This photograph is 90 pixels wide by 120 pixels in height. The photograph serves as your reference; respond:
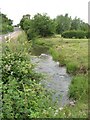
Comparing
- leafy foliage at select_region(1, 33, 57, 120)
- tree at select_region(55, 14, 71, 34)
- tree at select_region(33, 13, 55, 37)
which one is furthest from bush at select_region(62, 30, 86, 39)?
leafy foliage at select_region(1, 33, 57, 120)

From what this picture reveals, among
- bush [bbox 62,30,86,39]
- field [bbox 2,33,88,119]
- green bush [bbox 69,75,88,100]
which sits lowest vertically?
bush [bbox 62,30,86,39]

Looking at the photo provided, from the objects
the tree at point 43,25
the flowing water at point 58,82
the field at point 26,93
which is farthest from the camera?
the tree at point 43,25

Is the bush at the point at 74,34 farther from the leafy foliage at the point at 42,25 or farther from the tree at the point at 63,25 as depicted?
the tree at the point at 63,25

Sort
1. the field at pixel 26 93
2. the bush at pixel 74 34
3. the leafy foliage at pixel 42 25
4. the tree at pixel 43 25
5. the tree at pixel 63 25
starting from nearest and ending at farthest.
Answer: the field at pixel 26 93 < the leafy foliage at pixel 42 25 < the tree at pixel 43 25 < the bush at pixel 74 34 < the tree at pixel 63 25

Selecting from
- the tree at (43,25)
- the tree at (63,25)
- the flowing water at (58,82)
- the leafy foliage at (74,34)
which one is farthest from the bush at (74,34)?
the flowing water at (58,82)

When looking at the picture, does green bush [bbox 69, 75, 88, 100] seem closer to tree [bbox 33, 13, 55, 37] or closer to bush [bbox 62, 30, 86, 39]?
tree [bbox 33, 13, 55, 37]

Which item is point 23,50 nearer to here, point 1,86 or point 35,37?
point 1,86

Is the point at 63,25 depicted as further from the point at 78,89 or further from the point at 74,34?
the point at 78,89

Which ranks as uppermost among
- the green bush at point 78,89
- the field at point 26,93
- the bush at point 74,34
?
the field at point 26,93

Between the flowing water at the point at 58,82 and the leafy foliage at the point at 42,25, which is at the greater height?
the leafy foliage at the point at 42,25

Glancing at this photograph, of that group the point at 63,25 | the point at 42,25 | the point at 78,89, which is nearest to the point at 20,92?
the point at 78,89

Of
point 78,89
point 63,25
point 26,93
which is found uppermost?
point 63,25

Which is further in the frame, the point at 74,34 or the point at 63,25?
the point at 63,25

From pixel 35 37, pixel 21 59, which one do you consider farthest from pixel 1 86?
pixel 35 37
